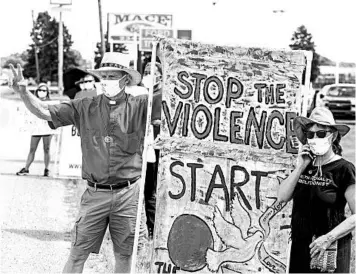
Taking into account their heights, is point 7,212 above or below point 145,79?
below

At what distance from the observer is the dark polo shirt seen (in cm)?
633

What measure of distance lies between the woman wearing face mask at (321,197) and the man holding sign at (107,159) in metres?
1.36

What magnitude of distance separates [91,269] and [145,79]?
6.49 feet

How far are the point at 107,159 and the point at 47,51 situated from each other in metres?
108

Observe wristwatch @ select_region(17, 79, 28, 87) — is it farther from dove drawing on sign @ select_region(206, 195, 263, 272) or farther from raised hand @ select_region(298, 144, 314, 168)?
raised hand @ select_region(298, 144, 314, 168)

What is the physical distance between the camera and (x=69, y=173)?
47.1 feet

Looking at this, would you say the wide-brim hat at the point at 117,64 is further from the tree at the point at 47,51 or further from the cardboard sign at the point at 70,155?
the tree at the point at 47,51

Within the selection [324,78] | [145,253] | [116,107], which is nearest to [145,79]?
[145,253]

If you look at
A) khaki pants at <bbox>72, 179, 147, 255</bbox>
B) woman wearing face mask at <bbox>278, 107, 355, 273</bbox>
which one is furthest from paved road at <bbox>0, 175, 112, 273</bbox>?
woman wearing face mask at <bbox>278, 107, 355, 273</bbox>

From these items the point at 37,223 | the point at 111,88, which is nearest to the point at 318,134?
the point at 111,88

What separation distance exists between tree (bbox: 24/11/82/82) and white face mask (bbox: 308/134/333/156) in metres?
105

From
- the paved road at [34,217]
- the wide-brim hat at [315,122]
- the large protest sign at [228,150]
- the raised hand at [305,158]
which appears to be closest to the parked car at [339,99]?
the paved road at [34,217]

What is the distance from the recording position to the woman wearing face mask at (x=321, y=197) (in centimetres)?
511

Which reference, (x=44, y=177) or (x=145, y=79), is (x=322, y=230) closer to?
(x=145, y=79)
